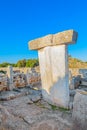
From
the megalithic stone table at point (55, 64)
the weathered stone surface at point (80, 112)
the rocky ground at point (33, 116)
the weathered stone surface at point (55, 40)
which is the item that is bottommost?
the rocky ground at point (33, 116)

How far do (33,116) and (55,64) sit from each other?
198cm

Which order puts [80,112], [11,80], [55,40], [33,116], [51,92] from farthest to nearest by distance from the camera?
1. [11,80]
2. [51,92]
3. [55,40]
4. [33,116]
5. [80,112]

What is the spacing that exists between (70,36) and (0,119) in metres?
3.27

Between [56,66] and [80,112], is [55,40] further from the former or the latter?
[80,112]

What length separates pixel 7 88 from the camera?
8.70m

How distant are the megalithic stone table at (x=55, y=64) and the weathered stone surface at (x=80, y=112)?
2.36 meters

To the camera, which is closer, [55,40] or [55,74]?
[55,40]

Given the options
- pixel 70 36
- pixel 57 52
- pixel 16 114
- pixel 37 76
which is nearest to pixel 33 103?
pixel 16 114

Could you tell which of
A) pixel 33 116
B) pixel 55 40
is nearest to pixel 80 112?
pixel 33 116

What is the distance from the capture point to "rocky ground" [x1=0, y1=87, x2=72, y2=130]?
14.1 feet

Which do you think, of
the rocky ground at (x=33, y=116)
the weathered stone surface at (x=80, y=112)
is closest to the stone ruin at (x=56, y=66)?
the rocky ground at (x=33, y=116)

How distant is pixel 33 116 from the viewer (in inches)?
193

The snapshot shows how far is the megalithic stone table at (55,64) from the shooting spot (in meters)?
5.51

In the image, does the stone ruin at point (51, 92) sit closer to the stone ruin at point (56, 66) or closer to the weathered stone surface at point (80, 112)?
the stone ruin at point (56, 66)
